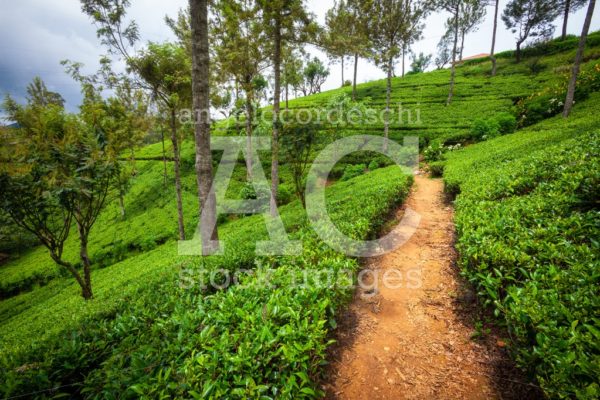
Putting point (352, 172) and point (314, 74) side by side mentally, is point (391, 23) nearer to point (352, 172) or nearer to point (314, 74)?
point (352, 172)

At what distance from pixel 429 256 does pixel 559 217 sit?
8.43 ft

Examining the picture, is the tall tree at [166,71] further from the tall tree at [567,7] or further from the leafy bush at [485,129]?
the tall tree at [567,7]

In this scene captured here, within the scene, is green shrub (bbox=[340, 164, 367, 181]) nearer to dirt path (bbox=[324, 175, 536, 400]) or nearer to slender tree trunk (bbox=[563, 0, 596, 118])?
slender tree trunk (bbox=[563, 0, 596, 118])

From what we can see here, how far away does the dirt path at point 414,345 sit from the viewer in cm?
318

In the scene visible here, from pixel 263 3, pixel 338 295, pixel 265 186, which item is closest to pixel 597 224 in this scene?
pixel 338 295

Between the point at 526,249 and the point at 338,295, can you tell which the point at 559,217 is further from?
the point at 338,295

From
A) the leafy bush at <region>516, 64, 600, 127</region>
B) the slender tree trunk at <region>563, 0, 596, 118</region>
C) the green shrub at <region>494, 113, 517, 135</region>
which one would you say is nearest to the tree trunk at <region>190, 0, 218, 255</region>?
the slender tree trunk at <region>563, 0, 596, 118</region>

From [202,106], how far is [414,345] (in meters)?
5.95

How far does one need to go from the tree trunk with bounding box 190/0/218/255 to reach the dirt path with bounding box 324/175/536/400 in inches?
149

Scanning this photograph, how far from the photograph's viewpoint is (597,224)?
354 cm

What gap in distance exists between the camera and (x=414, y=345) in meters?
3.81

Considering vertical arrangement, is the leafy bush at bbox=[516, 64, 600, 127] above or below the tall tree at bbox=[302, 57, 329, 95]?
below

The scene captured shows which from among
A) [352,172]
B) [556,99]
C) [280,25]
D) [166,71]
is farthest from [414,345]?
[556,99]

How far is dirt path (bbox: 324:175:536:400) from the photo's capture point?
3176mm
